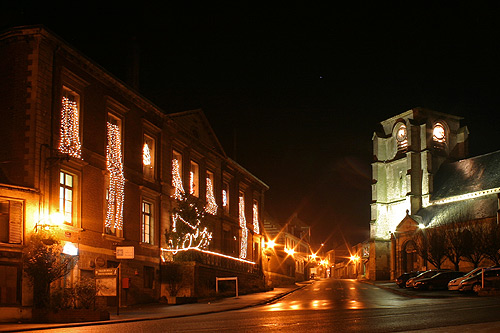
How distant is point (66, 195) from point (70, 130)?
282 cm

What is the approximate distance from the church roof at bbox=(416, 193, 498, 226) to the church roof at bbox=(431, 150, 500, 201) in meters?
1.49

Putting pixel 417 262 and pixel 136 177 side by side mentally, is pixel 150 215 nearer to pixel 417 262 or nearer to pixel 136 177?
pixel 136 177

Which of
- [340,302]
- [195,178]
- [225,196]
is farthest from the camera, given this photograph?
[225,196]

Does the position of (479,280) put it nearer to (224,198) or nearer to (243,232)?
(224,198)

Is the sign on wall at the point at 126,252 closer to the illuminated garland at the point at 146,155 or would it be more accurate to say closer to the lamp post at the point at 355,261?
the illuminated garland at the point at 146,155

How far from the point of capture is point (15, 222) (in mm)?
22266

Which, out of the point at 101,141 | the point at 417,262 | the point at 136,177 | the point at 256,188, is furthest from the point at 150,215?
the point at 417,262

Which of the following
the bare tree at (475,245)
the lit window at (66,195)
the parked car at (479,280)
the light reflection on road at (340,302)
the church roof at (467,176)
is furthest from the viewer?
the church roof at (467,176)

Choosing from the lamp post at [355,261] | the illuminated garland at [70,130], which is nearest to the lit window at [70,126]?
the illuminated garland at [70,130]

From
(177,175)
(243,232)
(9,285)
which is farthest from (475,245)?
(9,285)

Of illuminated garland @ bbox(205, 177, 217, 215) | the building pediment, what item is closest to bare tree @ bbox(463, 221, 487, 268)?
the building pediment

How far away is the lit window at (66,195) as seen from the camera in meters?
25.1

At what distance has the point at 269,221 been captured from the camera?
2958 inches

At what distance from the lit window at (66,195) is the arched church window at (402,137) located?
6637 centimetres
